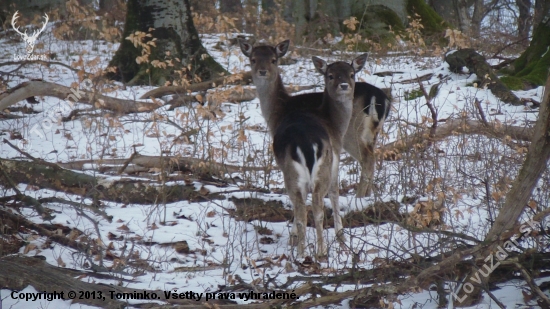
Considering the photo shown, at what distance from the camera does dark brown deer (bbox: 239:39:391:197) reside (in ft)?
23.2

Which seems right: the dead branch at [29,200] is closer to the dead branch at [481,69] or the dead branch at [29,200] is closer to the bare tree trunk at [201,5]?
the dead branch at [481,69]

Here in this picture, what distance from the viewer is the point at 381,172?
24.6 feet

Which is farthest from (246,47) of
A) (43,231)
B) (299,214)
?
(43,231)

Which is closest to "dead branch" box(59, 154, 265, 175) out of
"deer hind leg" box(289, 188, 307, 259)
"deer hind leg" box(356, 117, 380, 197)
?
"deer hind leg" box(356, 117, 380, 197)

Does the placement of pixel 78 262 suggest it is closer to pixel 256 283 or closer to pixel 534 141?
pixel 256 283

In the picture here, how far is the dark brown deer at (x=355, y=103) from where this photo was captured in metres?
7.06

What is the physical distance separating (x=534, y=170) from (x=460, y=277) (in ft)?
2.74

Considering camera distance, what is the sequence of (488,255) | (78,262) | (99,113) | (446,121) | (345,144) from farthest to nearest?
(99,113)
(446,121)
(345,144)
(78,262)
(488,255)

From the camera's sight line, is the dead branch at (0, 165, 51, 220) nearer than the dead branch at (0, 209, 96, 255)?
No

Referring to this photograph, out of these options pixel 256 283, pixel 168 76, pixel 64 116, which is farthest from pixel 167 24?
pixel 256 283

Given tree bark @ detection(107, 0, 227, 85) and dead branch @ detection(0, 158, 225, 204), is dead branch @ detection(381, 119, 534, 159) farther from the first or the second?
tree bark @ detection(107, 0, 227, 85)

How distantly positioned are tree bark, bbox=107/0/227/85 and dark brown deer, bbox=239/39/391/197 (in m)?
3.77

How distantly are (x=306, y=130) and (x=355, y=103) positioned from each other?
195 centimetres

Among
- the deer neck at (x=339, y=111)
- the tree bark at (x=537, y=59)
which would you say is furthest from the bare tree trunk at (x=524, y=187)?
the tree bark at (x=537, y=59)
